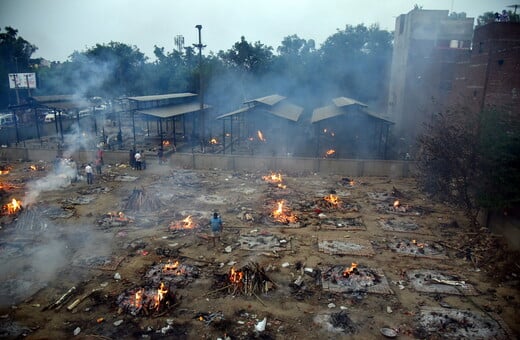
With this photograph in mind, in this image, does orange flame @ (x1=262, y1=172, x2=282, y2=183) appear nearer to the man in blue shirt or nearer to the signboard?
the man in blue shirt

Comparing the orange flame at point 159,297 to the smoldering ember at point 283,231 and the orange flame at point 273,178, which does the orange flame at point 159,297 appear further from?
the orange flame at point 273,178

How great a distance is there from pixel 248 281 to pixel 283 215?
5.36 m

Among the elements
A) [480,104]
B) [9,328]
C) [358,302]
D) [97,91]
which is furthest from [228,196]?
Answer: [97,91]

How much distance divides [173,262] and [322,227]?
5.95 meters

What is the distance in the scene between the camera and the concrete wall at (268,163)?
20359 millimetres

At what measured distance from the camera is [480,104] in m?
18.5

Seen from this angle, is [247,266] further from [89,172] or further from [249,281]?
[89,172]

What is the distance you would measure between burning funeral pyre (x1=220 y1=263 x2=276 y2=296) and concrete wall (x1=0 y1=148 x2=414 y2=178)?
39.7 feet

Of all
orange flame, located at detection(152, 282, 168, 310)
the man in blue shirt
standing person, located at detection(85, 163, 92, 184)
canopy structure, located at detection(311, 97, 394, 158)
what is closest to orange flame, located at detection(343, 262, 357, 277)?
the man in blue shirt

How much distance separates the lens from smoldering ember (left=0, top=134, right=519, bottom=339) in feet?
26.1

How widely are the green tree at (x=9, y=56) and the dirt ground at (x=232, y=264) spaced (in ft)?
105

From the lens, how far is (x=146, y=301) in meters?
8.50

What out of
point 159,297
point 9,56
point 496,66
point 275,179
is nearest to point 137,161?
point 275,179

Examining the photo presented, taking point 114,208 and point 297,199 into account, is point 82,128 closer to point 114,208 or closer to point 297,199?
point 114,208
